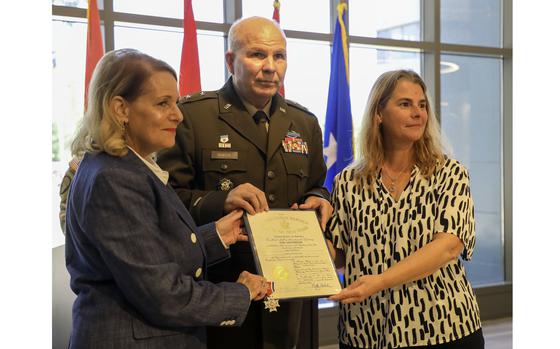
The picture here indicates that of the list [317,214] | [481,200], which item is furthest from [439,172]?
[481,200]

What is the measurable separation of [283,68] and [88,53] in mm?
2458

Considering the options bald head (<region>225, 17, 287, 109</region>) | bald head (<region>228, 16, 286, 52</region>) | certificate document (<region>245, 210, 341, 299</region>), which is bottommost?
certificate document (<region>245, 210, 341, 299</region>)

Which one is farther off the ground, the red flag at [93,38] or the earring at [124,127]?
the red flag at [93,38]

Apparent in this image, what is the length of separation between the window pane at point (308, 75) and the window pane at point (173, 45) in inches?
25.1

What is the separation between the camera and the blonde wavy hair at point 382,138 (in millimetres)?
2314

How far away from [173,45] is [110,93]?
3.53 meters

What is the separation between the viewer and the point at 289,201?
2.38 m

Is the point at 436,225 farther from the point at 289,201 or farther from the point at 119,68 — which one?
the point at 119,68

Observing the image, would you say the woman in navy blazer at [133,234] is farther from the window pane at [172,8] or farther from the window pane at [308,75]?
the window pane at [308,75]

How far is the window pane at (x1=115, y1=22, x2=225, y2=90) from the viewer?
4883mm

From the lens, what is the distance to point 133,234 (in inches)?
59.9

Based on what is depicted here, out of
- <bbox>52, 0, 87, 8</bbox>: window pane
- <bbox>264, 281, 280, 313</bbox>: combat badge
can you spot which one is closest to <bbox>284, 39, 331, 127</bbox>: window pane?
<bbox>52, 0, 87, 8</bbox>: window pane

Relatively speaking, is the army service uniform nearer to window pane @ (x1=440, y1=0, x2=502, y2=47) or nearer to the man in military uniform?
the man in military uniform

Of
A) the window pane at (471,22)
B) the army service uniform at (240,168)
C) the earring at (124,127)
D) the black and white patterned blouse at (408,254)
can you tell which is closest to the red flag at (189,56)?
the army service uniform at (240,168)
